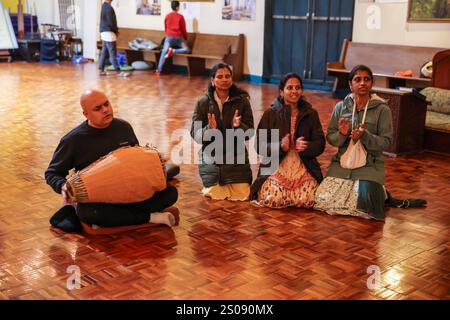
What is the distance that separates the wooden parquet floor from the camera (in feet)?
10.2

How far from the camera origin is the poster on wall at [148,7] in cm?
1403

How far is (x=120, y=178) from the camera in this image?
367 cm

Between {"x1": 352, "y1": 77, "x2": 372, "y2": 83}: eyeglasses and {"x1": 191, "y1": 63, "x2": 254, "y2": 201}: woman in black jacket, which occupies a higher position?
{"x1": 352, "y1": 77, "x2": 372, "y2": 83}: eyeglasses

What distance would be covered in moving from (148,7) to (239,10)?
2973 mm

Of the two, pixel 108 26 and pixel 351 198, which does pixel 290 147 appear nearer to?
pixel 351 198

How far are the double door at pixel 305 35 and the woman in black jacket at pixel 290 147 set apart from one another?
6422mm

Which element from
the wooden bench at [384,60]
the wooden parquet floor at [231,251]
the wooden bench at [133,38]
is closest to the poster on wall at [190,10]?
the wooden bench at [133,38]

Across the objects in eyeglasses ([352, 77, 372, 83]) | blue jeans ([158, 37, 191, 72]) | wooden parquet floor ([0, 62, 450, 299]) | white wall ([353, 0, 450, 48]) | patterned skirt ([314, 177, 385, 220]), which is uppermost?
white wall ([353, 0, 450, 48])

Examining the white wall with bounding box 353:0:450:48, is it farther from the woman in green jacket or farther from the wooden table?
the woman in green jacket

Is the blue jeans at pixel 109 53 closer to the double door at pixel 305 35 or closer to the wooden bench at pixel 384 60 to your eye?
the double door at pixel 305 35

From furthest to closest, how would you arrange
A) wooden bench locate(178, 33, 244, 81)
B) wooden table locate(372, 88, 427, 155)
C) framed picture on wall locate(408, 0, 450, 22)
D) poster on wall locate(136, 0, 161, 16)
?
poster on wall locate(136, 0, 161, 16) → wooden bench locate(178, 33, 244, 81) → framed picture on wall locate(408, 0, 450, 22) → wooden table locate(372, 88, 427, 155)

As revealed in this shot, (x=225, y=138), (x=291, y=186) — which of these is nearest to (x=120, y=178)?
(x=225, y=138)

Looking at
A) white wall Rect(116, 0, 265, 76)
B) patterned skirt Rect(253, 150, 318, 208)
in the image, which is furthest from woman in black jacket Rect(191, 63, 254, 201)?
white wall Rect(116, 0, 265, 76)

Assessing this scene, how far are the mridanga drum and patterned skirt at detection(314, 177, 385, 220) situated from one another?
120cm
